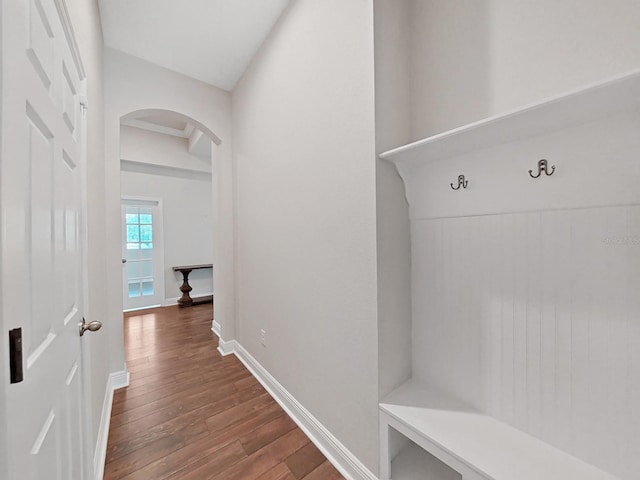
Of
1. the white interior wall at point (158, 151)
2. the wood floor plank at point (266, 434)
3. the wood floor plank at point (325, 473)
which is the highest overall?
the white interior wall at point (158, 151)

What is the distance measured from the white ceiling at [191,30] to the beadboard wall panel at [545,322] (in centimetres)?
211

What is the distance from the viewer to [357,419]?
4.29 feet

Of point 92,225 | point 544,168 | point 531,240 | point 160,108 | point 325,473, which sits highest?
point 160,108

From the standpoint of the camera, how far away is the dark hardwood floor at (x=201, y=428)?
4.51 feet

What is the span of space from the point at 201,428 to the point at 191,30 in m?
3.00

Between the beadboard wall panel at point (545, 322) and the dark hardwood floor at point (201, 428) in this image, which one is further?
the dark hardwood floor at point (201, 428)

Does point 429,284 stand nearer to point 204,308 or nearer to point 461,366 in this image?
point 461,366

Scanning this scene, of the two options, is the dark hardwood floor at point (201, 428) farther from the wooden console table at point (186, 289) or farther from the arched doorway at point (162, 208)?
the arched doorway at point (162, 208)

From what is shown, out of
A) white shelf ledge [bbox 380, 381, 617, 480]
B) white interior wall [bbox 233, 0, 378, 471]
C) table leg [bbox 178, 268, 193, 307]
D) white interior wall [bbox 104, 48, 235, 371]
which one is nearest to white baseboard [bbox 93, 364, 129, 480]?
white interior wall [bbox 104, 48, 235, 371]

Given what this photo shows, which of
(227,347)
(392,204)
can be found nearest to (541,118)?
(392,204)

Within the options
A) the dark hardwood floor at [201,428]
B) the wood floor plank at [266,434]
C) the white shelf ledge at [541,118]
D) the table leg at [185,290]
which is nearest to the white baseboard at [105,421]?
the dark hardwood floor at [201,428]

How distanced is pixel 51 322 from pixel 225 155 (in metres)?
2.35

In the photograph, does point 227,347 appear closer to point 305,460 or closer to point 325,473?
point 305,460

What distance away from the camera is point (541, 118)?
2.79 ft
